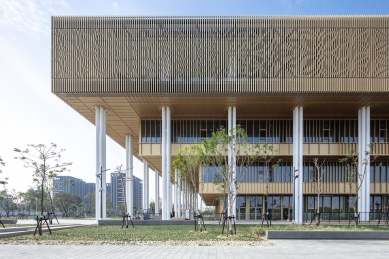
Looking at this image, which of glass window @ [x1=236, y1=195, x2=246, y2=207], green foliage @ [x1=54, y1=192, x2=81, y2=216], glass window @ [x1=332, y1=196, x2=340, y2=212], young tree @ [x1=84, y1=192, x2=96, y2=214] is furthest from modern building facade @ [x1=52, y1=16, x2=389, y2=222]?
young tree @ [x1=84, y1=192, x2=96, y2=214]

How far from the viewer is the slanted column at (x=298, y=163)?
33.8 m

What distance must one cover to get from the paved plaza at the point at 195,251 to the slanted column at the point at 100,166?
1869cm

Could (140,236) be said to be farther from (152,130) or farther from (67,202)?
(67,202)

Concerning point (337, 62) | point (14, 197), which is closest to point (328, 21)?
point (337, 62)

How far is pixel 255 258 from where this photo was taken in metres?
11.8

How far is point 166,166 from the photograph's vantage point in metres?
34.1

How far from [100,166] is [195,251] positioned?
2213 centimetres

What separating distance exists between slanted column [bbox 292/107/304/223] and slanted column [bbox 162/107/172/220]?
1089 cm

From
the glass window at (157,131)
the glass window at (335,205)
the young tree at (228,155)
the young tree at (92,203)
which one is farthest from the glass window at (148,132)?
the young tree at (92,203)

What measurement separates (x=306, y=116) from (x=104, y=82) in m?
19.7

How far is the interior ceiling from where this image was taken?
104 ft

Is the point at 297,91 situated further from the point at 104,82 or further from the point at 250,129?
the point at 104,82

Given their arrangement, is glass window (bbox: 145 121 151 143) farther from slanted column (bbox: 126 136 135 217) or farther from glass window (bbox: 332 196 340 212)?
glass window (bbox: 332 196 340 212)

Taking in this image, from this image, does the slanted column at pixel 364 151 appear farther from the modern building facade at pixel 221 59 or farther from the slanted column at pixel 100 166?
the slanted column at pixel 100 166
